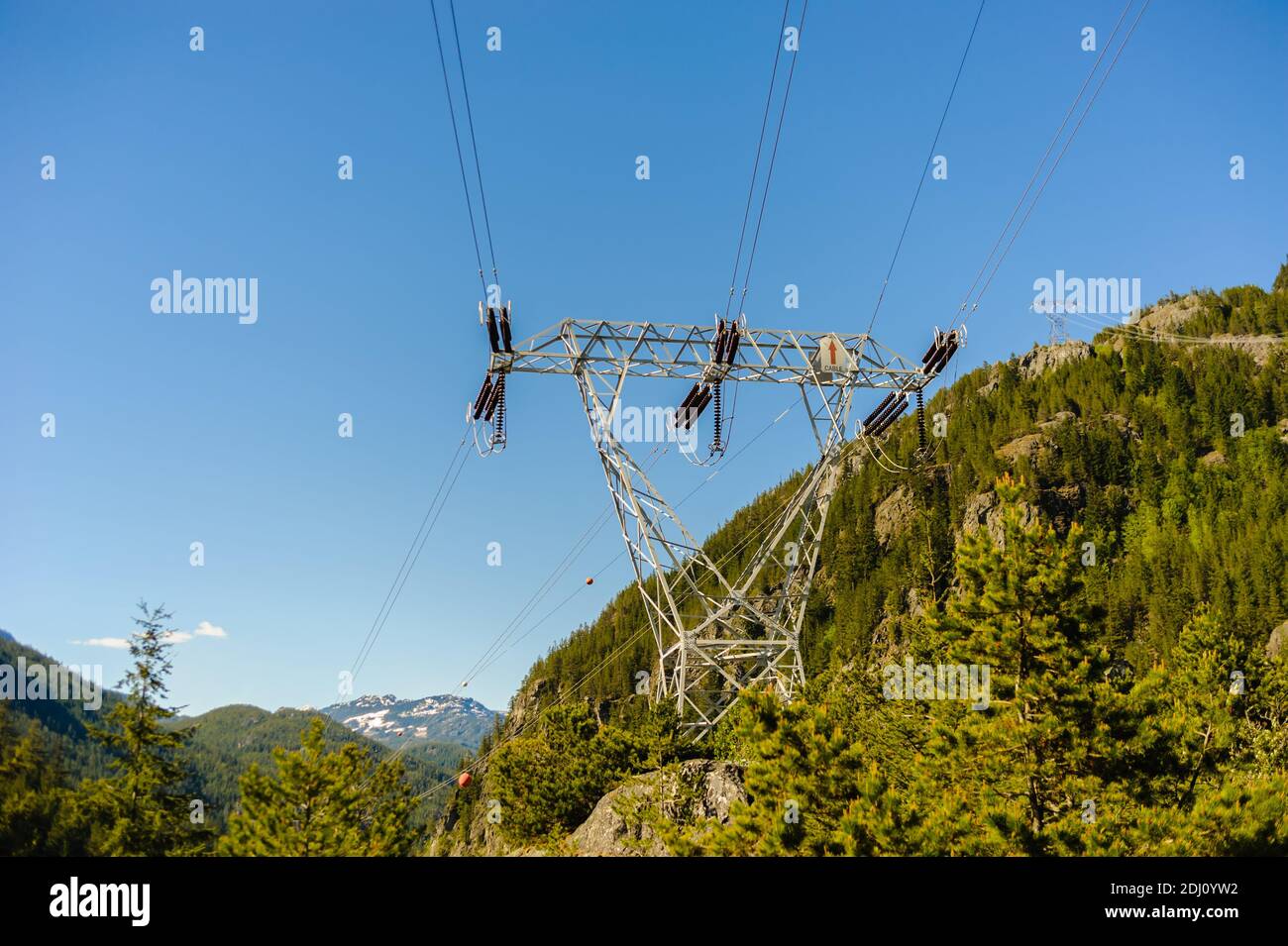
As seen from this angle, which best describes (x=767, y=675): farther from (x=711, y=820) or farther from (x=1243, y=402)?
(x=1243, y=402)

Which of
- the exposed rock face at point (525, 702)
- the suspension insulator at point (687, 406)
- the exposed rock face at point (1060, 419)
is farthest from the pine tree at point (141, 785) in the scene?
the exposed rock face at point (1060, 419)

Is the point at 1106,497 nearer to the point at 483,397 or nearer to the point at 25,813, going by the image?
the point at 483,397

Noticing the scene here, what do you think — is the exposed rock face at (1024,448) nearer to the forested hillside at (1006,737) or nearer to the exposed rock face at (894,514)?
the exposed rock face at (894,514)

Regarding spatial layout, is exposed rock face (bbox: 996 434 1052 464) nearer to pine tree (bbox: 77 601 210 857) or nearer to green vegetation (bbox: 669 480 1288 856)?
green vegetation (bbox: 669 480 1288 856)

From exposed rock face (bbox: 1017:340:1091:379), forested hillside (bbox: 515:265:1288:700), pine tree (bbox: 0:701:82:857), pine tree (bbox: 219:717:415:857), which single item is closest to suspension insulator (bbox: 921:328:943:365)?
pine tree (bbox: 219:717:415:857)
